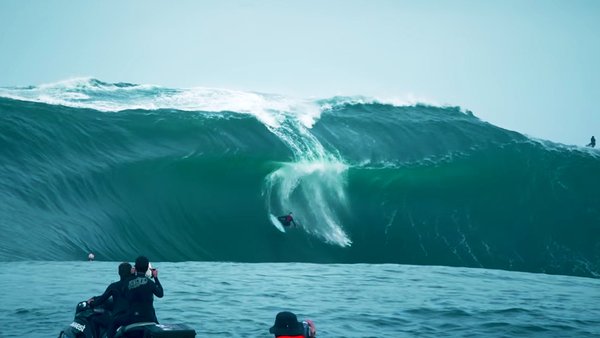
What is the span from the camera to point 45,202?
2167 cm

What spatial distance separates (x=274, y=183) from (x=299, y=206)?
1226 millimetres

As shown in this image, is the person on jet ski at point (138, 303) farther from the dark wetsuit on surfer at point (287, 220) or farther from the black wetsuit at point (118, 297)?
the dark wetsuit on surfer at point (287, 220)

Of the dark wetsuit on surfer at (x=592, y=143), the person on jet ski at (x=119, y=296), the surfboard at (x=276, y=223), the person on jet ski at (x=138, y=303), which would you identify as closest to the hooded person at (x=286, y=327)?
the person on jet ski at (x=138, y=303)

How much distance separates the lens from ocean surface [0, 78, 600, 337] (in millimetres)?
14219

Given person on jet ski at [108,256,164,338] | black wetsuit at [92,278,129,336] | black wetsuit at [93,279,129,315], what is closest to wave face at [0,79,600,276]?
black wetsuit at [92,278,129,336]

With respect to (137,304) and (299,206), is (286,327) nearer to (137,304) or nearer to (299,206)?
(137,304)

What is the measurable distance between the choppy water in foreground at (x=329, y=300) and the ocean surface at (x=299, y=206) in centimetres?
8

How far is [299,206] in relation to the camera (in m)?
26.5

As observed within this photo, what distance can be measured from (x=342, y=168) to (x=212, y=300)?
1611cm

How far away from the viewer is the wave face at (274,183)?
2255 centimetres

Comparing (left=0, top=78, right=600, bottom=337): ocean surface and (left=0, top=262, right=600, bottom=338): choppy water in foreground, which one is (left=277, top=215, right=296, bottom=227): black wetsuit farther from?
(left=0, top=262, right=600, bottom=338): choppy water in foreground

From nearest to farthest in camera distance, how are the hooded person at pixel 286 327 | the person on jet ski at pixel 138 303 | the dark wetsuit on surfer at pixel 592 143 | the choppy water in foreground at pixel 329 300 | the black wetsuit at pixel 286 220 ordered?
the hooded person at pixel 286 327 → the person on jet ski at pixel 138 303 → the choppy water in foreground at pixel 329 300 → the black wetsuit at pixel 286 220 → the dark wetsuit on surfer at pixel 592 143

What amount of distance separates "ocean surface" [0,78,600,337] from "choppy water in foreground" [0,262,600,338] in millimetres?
81

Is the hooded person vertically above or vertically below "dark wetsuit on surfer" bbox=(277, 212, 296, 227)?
below
